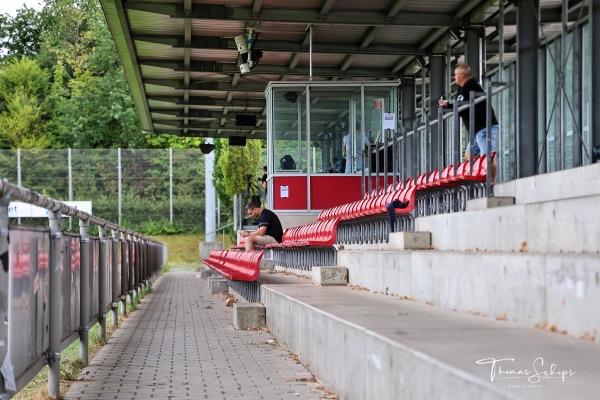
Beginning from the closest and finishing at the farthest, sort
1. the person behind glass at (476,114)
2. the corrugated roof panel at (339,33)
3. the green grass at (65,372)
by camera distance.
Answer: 1. the green grass at (65,372)
2. the person behind glass at (476,114)
3. the corrugated roof panel at (339,33)

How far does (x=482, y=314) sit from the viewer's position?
18.7 feet

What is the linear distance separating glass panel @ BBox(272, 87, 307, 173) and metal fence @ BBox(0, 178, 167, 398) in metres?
10.8

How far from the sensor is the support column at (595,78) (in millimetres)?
12336

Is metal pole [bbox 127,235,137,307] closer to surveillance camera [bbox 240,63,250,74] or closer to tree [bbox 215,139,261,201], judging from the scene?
surveillance camera [bbox 240,63,250,74]

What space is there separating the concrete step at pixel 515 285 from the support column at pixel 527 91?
6.78m

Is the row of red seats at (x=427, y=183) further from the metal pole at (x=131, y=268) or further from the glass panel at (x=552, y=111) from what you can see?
the glass panel at (x=552, y=111)

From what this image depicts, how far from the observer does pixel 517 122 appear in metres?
14.4

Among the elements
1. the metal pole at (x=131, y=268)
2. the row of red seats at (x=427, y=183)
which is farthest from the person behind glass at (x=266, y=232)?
the row of red seats at (x=427, y=183)

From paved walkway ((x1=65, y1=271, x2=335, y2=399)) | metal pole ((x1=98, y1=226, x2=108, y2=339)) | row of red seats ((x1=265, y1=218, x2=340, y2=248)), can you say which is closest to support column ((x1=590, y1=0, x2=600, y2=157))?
row of red seats ((x1=265, y1=218, x2=340, y2=248))

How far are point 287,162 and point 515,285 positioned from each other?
51.3ft

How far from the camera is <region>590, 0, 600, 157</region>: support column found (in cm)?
1234

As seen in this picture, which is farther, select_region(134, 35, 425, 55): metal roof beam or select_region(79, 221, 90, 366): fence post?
select_region(134, 35, 425, 55): metal roof beam

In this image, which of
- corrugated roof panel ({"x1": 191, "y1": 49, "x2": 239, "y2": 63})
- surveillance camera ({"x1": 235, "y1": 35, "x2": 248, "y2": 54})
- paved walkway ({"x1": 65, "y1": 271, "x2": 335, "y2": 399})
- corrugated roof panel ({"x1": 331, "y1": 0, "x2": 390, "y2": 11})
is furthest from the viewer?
corrugated roof panel ({"x1": 191, "y1": 49, "x2": 239, "y2": 63})

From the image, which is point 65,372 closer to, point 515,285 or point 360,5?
point 515,285
